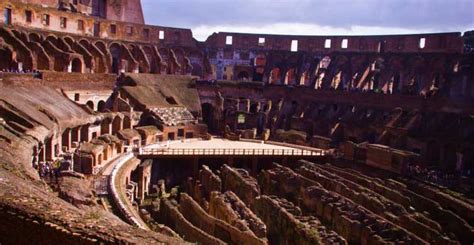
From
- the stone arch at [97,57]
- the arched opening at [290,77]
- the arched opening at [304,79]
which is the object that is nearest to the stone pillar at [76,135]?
the stone arch at [97,57]

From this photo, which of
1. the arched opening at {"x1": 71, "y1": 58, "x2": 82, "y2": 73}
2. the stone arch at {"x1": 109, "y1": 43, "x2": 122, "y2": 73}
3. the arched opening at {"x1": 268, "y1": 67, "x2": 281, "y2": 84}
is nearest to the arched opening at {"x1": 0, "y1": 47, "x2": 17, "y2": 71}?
the arched opening at {"x1": 71, "y1": 58, "x2": 82, "y2": 73}

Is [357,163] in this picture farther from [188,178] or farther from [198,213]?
[198,213]

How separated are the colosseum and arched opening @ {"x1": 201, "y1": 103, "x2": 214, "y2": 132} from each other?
0.37 m

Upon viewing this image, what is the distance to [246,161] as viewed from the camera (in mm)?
37062

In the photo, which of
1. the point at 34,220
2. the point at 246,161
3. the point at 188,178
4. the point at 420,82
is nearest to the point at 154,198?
the point at 188,178

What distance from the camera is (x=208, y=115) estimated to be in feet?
164

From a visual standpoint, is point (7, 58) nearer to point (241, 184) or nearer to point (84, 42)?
point (84, 42)

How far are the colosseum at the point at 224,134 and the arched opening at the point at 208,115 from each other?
372 mm

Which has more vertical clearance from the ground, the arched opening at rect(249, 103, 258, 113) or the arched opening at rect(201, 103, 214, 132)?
the arched opening at rect(249, 103, 258, 113)

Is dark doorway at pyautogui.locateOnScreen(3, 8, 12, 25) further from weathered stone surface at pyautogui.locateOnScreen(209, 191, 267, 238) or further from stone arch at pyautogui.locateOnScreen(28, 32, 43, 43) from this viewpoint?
weathered stone surface at pyautogui.locateOnScreen(209, 191, 267, 238)

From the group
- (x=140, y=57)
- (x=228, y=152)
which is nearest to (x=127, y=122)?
(x=228, y=152)

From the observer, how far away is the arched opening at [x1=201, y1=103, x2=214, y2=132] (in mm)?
48812

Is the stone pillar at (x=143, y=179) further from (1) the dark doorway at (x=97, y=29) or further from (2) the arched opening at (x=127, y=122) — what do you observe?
(1) the dark doorway at (x=97, y=29)

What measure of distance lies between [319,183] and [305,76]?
26158 mm
